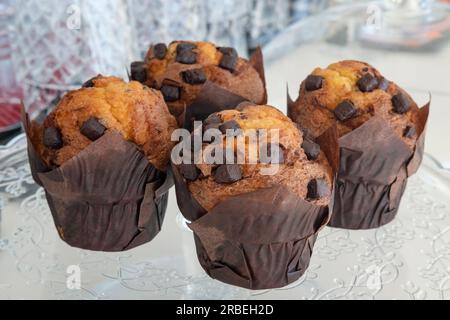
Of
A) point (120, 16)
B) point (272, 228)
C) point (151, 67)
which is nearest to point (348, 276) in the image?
point (272, 228)

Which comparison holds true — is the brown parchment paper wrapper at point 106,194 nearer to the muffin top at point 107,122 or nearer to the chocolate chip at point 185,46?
the muffin top at point 107,122

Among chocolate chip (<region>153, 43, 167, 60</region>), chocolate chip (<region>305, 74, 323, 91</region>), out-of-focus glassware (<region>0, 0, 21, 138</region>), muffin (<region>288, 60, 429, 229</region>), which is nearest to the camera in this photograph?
muffin (<region>288, 60, 429, 229</region>)

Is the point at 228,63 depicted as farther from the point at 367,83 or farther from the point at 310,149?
the point at 310,149

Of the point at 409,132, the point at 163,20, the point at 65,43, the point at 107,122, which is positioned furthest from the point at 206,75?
the point at 163,20

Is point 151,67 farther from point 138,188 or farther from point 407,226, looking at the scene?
point 407,226

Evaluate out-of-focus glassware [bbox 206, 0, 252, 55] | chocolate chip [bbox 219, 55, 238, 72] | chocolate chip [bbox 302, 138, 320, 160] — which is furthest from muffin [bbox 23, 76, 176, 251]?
out-of-focus glassware [bbox 206, 0, 252, 55]

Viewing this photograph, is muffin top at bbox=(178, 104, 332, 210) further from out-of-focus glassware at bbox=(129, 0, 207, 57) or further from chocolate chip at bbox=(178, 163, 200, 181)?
out-of-focus glassware at bbox=(129, 0, 207, 57)

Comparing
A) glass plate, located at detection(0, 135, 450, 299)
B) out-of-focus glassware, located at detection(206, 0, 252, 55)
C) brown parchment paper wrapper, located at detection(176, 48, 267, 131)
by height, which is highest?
brown parchment paper wrapper, located at detection(176, 48, 267, 131)

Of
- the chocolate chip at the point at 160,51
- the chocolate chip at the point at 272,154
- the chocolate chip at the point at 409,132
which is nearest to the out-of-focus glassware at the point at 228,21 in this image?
the chocolate chip at the point at 160,51
